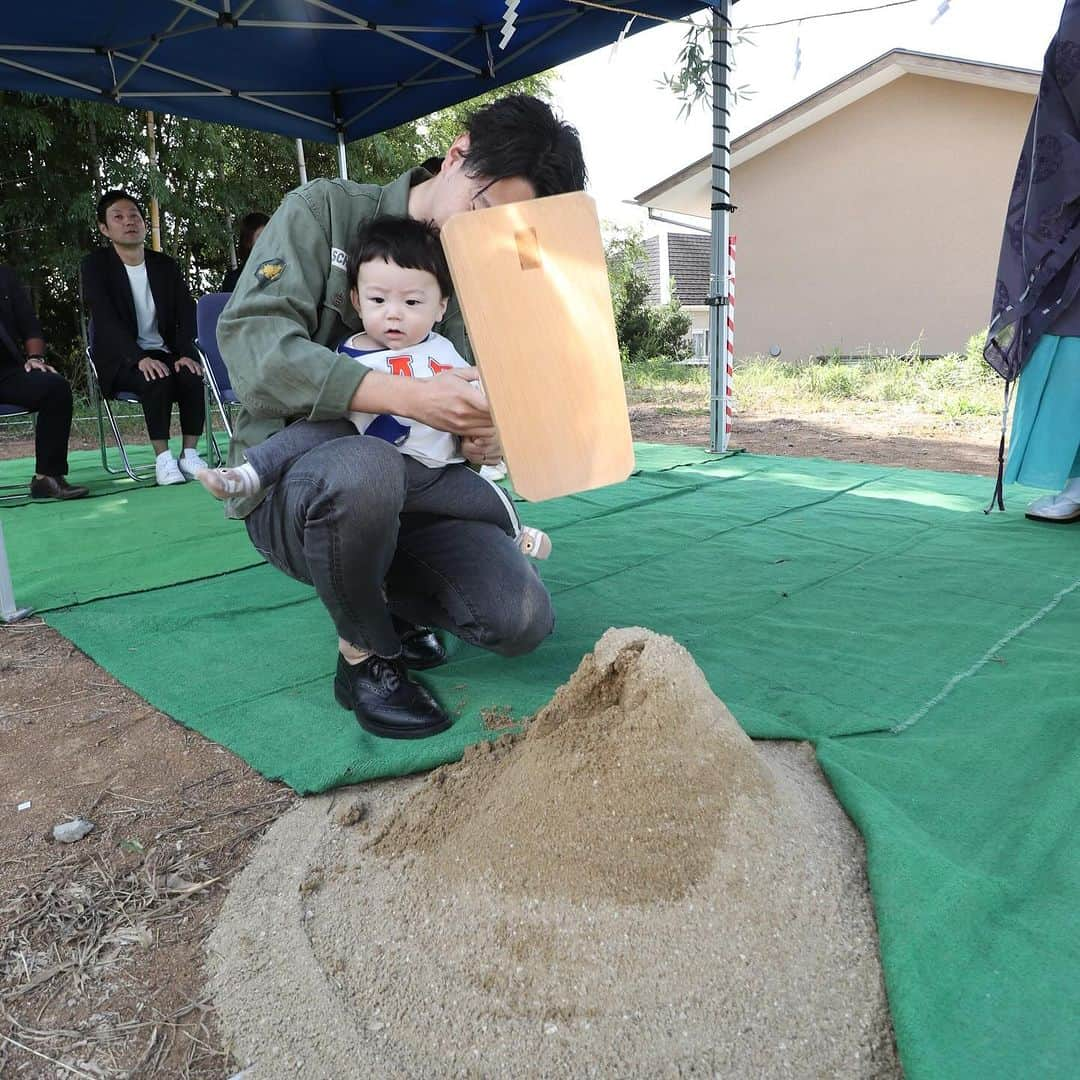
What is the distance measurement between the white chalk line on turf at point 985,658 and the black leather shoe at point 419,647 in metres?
0.94

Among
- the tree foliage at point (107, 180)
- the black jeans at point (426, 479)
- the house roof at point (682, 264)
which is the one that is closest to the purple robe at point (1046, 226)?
the black jeans at point (426, 479)

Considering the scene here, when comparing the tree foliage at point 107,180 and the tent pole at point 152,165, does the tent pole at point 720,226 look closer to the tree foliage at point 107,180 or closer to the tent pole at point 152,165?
the tree foliage at point 107,180

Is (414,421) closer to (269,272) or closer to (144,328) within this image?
(269,272)

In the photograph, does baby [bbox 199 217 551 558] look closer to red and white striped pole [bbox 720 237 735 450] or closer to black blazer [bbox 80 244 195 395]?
black blazer [bbox 80 244 195 395]

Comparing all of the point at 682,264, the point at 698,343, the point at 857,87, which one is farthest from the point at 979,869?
the point at 682,264

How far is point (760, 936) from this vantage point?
926 mm

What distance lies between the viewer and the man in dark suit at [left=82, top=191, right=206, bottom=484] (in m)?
4.16

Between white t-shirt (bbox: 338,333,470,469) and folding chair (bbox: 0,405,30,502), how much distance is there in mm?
2998

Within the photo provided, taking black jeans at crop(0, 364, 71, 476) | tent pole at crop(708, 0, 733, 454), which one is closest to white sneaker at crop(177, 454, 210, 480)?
black jeans at crop(0, 364, 71, 476)

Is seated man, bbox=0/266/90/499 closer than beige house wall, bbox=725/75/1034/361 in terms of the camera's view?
Yes

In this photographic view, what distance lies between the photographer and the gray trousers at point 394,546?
1.39 m

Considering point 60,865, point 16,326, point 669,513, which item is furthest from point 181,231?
point 60,865

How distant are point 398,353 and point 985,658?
1408mm

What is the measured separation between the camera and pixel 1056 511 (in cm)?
295
